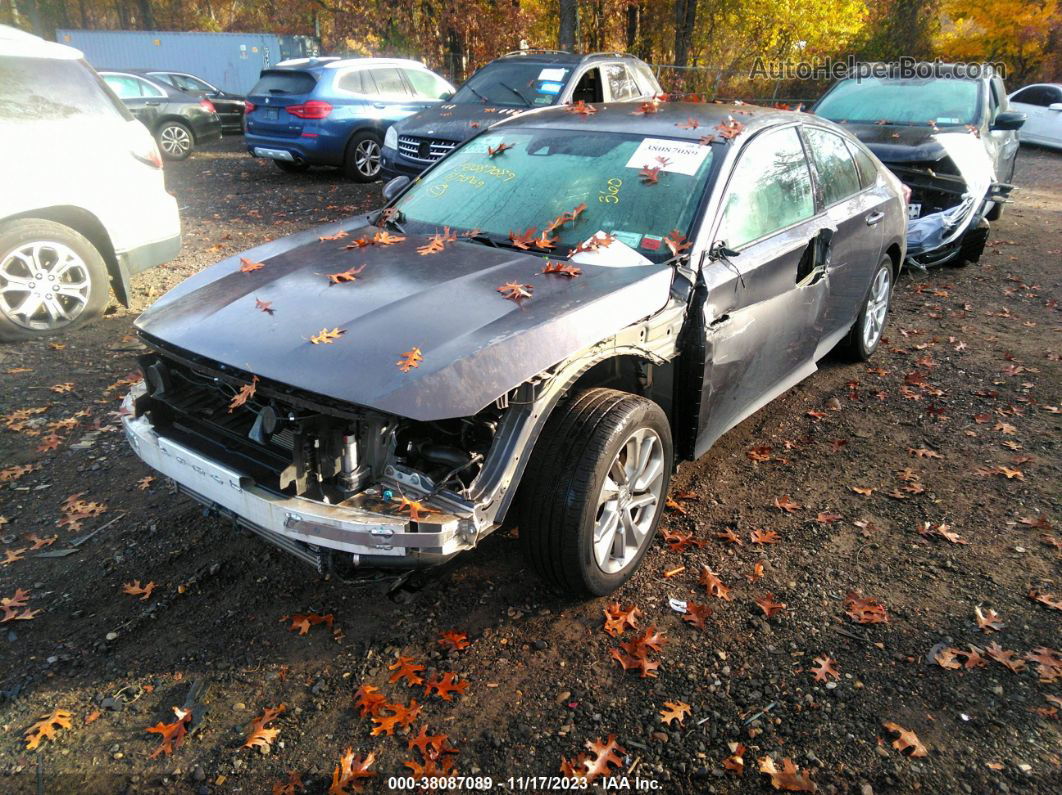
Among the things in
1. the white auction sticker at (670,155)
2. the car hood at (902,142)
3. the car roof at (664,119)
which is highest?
the car roof at (664,119)

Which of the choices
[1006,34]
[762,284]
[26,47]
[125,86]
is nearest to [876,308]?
[762,284]

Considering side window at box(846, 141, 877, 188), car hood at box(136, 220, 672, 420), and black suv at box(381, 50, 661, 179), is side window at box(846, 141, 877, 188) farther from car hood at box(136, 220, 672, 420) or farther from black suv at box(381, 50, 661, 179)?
black suv at box(381, 50, 661, 179)

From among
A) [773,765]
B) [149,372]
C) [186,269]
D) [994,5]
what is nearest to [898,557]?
[773,765]

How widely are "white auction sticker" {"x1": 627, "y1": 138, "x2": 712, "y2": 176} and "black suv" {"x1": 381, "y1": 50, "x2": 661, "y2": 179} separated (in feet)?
17.8

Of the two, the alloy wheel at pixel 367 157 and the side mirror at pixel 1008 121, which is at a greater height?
the side mirror at pixel 1008 121

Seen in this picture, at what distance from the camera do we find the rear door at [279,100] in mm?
11250

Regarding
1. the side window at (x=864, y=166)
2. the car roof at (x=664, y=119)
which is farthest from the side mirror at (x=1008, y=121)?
the car roof at (x=664, y=119)

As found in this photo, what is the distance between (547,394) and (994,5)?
30.6 meters

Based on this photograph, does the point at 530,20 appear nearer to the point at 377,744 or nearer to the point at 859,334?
the point at 859,334

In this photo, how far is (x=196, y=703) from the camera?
2.63m

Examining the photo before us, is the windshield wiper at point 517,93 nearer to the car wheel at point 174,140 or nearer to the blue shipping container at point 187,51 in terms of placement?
the car wheel at point 174,140

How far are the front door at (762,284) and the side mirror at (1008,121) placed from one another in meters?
5.58

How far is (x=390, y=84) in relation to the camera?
12.1 metres

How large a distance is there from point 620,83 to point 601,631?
9036mm
